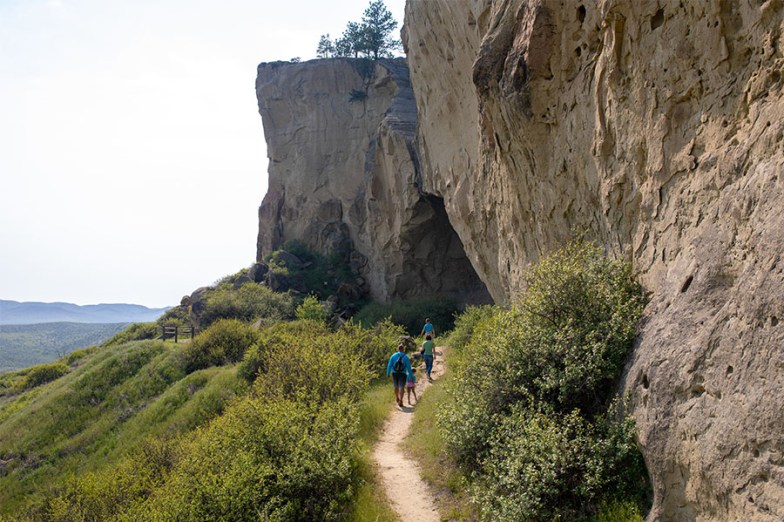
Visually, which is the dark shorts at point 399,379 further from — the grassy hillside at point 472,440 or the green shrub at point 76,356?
the green shrub at point 76,356

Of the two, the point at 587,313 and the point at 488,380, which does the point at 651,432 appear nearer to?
the point at 587,313

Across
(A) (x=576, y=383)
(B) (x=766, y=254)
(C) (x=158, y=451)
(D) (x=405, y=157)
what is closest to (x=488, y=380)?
(A) (x=576, y=383)

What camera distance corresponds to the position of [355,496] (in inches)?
336

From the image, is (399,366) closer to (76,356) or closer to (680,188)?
(680,188)

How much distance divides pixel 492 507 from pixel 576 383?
202 cm

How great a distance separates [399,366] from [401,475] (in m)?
4.32

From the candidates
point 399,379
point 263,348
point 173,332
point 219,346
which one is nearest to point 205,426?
point 263,348

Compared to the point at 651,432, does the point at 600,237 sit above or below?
above

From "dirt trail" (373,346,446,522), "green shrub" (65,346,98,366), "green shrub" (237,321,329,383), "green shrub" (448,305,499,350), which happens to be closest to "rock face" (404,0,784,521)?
"dirt trail" (373,346,446,522)

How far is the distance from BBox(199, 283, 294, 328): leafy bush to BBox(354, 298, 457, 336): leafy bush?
18.9 feet

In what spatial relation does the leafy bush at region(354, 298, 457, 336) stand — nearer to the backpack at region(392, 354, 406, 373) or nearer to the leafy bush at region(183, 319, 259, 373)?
the leafy bush at region(183, 319, 259, 373)

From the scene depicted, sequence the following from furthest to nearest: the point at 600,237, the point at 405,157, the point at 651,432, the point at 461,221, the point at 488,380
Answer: the point at 405,157 < the point at 461,221 < the point at 600,237 < the point at 488,380 < the point at 651,432

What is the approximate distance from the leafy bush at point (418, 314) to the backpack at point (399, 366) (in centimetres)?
1462

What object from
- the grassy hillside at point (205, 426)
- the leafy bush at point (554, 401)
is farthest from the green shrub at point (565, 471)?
the grassy hillside at point (205, 426)
